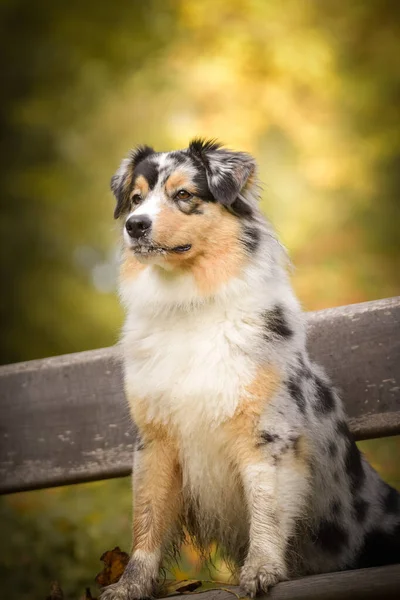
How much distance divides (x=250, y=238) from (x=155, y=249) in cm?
38

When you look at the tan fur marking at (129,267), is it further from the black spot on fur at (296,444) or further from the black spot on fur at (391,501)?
the black spot on fur at (391,501)

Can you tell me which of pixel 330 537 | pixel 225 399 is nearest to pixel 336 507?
pixel 330 537

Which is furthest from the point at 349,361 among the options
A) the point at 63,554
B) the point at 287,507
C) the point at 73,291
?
the point at 73,291

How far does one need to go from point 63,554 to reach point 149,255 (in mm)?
2581

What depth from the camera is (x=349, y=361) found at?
3.14m

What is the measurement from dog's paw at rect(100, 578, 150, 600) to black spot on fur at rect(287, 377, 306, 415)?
0.83 meters

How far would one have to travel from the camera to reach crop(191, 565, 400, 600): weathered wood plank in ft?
6.39

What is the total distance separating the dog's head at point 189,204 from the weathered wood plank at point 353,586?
1238mm

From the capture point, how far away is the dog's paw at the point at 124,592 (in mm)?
2551

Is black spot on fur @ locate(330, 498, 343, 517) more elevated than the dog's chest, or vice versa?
the dog's chest

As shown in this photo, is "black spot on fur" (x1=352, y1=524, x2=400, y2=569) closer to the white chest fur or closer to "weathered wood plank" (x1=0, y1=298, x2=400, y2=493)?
"weathered wood plank" (x1=0, y1=298, x2=400, y2=493)

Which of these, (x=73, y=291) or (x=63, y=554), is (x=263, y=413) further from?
(x=73, y=291)

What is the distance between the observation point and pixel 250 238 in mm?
2893

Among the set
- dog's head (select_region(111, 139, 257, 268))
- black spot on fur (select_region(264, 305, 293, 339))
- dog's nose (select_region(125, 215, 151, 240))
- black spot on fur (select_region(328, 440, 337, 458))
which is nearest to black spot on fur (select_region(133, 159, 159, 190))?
dog's head (select_region(111, 139, 257, 268))
